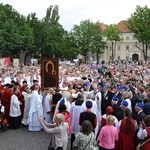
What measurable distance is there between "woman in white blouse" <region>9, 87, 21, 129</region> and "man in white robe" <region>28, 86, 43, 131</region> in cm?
51

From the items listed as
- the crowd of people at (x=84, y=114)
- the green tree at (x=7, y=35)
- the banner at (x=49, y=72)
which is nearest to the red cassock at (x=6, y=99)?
the crowd of people at (x=84, y=114)

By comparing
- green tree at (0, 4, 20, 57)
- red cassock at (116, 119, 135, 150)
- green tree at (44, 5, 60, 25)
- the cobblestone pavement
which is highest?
green tree at (44, 5, 60, 25)

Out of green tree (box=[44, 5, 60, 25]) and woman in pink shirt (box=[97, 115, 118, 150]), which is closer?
woman in pink shirt (box=[97, 115, 118, 150])

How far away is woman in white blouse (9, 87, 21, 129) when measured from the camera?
14.5 metres

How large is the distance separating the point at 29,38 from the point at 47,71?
4752 cm

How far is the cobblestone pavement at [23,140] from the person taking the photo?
39.3 ft

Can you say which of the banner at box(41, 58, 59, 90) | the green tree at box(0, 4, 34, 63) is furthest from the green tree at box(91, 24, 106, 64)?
the banner at box(41, 58, 59, 90)

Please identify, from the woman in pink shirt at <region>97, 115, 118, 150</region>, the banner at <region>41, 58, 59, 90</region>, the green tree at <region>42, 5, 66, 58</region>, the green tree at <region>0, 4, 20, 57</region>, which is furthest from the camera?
the green tree at <region>42, 5, 66, 58</region>

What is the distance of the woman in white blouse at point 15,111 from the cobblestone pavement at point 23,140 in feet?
1.17

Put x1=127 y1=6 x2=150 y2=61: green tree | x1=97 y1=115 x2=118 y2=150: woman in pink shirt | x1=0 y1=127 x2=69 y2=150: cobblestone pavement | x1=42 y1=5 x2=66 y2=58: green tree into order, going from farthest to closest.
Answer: x1=42 y1=5 x2=66 y2=58: green tree < x1=127 y1=6 x2=150 y2=61: green tree < x1=0 y1=127 x2=69 y2=150: cobblestone pavement < x1=97 y1=115 x2=118 y2=150: woman in pink shirt

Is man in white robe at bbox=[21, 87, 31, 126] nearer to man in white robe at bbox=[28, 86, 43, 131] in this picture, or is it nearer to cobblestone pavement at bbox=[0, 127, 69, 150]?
man in white robe at bbox=[28, 86, 43, 131]

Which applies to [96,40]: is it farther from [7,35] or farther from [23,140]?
[23,140]

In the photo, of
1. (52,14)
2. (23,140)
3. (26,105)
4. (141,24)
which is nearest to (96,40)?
(52,14)

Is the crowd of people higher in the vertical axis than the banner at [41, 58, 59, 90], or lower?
lower
